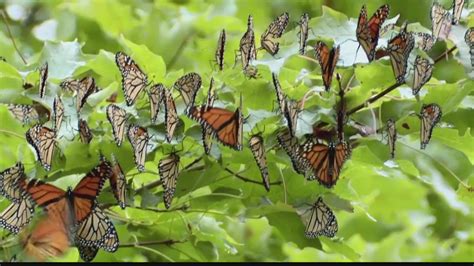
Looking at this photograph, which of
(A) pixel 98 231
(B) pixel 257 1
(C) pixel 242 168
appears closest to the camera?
(A) pixel 98 231

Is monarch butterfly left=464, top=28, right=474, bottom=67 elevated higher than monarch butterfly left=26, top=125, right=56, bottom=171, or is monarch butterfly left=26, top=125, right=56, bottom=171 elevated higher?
monarch butterfly left=464, top=28, right=474, bottom=67

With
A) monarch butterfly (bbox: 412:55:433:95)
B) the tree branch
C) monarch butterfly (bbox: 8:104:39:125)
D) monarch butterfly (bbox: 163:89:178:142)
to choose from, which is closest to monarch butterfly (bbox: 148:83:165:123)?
monarch butterfly (bbox: 163:89:178:142)

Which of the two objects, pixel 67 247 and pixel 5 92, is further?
pixel 5 92

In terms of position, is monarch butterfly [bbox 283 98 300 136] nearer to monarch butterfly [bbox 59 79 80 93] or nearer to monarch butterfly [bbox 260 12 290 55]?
monarch butterfly [bbox 260 12 290 55]

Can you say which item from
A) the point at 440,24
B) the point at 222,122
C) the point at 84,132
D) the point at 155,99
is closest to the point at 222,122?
the point at 222,122

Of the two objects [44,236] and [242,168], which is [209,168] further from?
[44,236]

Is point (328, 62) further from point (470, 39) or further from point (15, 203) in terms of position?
point (15, 203)

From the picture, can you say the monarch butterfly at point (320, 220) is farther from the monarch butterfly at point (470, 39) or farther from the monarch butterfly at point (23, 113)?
the monarch butterfly at point (23, 113)

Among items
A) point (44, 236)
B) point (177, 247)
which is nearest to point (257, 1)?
point (177, 247)
